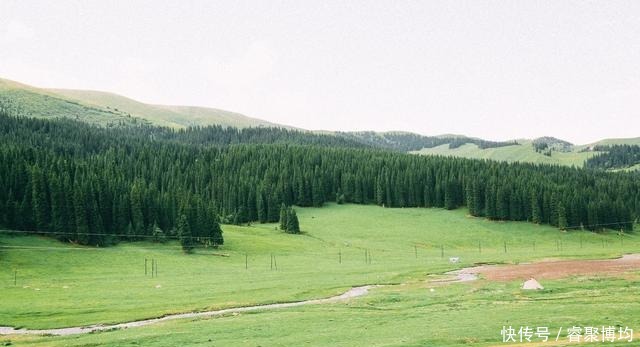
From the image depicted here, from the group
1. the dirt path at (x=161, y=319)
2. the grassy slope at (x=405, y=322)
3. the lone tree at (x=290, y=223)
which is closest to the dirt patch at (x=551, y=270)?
the grassy slope at (x=405, y=322)

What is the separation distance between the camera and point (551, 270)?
226 ft

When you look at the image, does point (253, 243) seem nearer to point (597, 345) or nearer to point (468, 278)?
point (468, 278)

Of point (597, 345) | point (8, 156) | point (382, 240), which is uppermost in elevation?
point (8, 156)

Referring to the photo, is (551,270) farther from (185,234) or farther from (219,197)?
(219,197)

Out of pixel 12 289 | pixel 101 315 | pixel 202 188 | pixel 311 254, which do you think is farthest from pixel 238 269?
pixel 202 188

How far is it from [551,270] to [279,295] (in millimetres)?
36047

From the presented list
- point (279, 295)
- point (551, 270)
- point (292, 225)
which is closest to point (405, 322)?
point (279, 295)

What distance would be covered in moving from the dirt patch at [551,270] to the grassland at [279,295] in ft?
16.9

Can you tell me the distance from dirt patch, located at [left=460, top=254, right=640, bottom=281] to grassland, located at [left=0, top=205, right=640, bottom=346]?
5.16m

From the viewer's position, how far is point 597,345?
957 inches

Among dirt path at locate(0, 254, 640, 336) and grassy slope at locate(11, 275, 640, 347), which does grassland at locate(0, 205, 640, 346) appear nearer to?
grassy slope at locate(11, 275, 640, 347)

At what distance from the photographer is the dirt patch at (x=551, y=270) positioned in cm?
6341

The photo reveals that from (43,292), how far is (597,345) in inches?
2187

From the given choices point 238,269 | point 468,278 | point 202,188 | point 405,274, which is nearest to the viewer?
point 468,278
